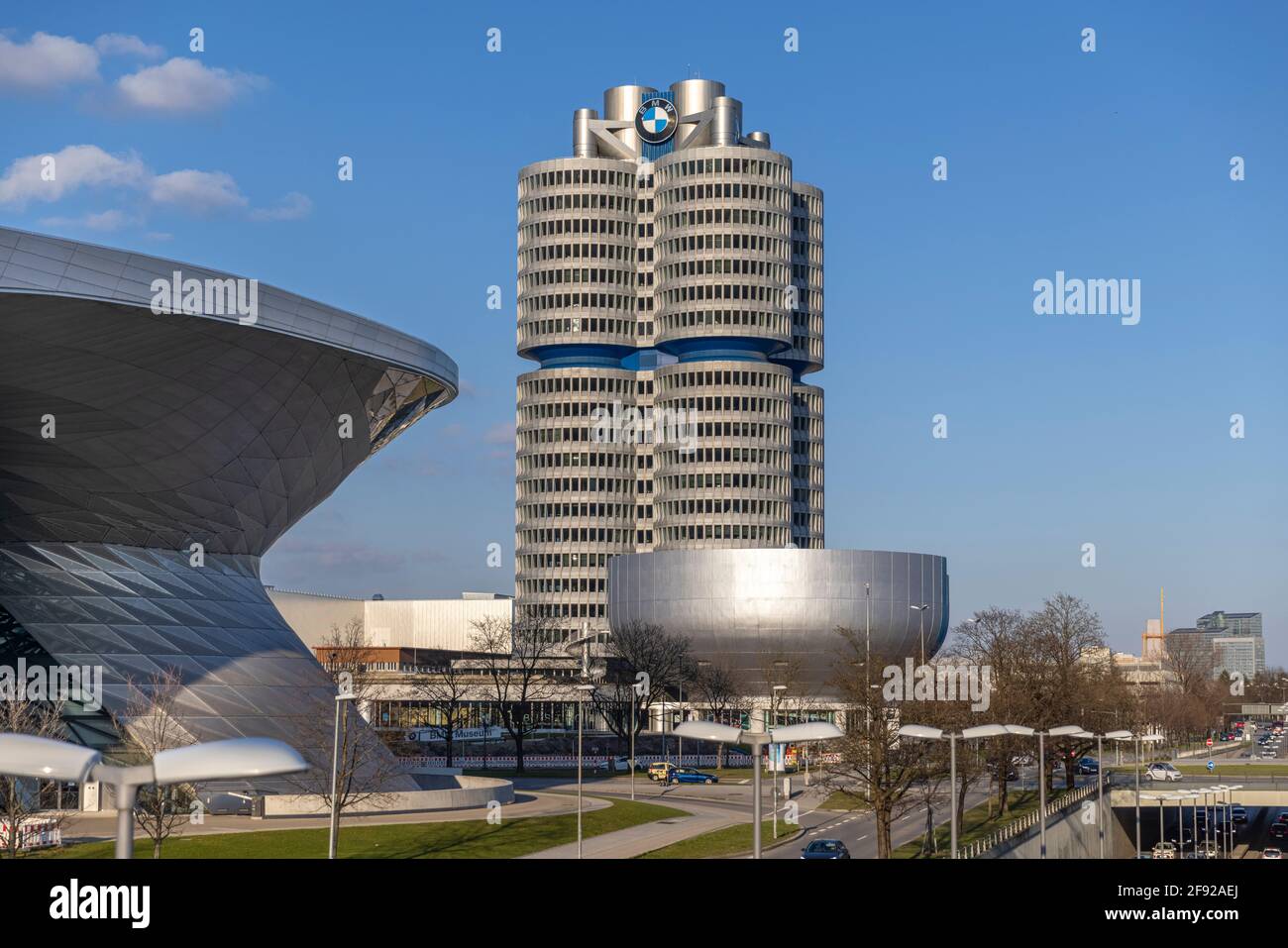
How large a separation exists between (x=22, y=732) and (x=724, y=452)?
146m

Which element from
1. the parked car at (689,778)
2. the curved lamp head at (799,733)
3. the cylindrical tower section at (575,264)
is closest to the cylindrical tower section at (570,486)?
the cylindrical tower section at (575,264)

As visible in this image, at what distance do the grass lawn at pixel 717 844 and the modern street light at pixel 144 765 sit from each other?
114ft

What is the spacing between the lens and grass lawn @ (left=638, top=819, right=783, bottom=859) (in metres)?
50.0

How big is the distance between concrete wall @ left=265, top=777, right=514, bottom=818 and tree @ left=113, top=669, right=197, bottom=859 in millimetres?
3222

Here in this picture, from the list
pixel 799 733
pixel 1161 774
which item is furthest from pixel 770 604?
pixel 799 733

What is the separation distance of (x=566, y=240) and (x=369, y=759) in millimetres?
142605

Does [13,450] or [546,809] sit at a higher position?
[13,450]

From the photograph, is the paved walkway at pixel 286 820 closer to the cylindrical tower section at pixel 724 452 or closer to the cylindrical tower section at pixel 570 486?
the cylindrical tower section at pixel 724 452

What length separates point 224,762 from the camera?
14.0 m

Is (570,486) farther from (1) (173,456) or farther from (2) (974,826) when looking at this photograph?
(1) (173,456)

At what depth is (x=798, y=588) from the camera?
509ft

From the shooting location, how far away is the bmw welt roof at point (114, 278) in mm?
46281
